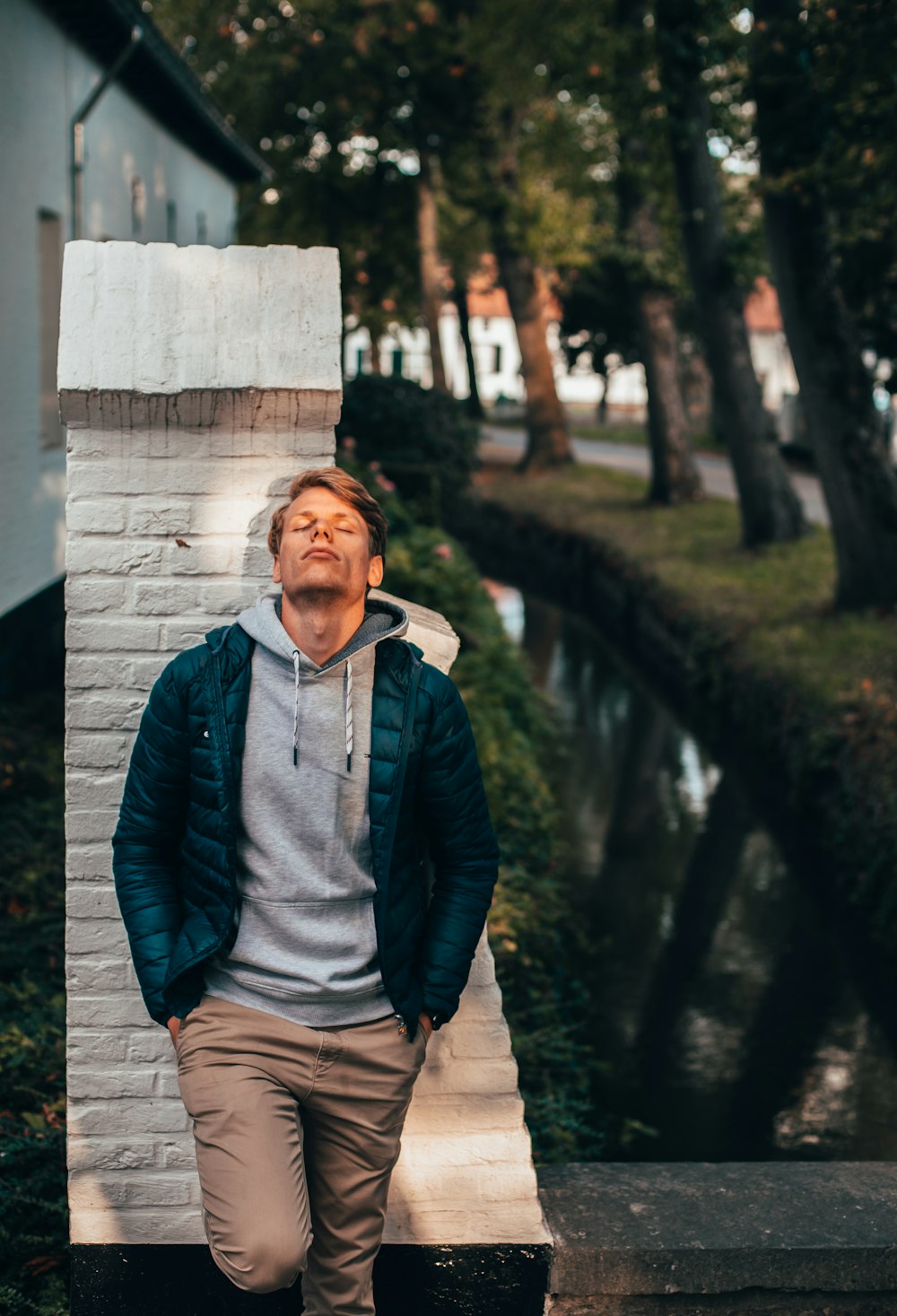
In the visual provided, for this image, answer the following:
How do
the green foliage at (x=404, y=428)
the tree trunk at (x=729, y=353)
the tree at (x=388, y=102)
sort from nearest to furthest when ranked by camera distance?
the green foliage at (x=404, y=428)
the tree trunk at (x=729, y=353)
the tree at (x=388, y=102)

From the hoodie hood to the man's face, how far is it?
6cm

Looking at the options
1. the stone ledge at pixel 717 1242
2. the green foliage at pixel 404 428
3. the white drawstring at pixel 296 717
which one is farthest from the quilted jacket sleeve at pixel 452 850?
the green foliage at pixel 404 428

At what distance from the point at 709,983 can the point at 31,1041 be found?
386cm

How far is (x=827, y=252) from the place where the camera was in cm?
1259

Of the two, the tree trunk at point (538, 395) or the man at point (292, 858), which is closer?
the man at point (292, 858)

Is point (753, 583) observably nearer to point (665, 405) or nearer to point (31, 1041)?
point (665, 405)

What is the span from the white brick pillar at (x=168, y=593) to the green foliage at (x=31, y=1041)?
55 cm

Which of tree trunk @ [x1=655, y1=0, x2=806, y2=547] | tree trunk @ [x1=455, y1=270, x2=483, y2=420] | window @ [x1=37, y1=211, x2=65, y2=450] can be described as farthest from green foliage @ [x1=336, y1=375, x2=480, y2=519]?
tree trunk @ [x1=455, y1=270, x2=483, y2=420]

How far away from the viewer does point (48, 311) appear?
11727 mm

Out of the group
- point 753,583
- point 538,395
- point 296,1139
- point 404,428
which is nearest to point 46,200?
point 404,428

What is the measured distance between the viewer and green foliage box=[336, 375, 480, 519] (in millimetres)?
15641

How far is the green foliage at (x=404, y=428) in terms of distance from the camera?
1564 cm

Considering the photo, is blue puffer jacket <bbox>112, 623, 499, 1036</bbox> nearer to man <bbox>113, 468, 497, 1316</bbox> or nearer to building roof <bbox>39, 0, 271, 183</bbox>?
man <bbox>113, 468, 497, 1316</bbox>

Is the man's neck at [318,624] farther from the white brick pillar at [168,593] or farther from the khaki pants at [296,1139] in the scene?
the khaki pants at [296,1139]
